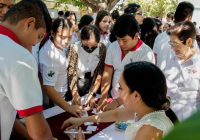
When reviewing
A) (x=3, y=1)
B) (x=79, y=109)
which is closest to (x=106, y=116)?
(x=79, y=109)

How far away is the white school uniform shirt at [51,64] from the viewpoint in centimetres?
193

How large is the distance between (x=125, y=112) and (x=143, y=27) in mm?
2196

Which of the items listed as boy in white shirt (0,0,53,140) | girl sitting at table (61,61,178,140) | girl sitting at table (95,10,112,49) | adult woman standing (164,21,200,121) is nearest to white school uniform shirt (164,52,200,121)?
adult woman standing (164,21,200,121)

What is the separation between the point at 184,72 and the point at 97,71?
3.40ft

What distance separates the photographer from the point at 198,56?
1803 mm

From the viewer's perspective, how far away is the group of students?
0.89 meters

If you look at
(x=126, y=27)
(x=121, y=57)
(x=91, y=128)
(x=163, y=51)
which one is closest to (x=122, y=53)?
(x=121, y=57)

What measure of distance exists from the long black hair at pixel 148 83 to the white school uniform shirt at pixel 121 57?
0.91 metres

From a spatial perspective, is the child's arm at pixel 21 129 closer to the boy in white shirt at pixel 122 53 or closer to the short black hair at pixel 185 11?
the boy in white shirt at pixel 122 53

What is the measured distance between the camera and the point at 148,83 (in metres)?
1.08

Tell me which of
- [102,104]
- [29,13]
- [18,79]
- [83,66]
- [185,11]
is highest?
[29,13]

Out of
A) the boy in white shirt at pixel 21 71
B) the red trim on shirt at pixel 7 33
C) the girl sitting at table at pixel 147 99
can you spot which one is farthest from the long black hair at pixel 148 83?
the red trim on shirt at pixel 7 33

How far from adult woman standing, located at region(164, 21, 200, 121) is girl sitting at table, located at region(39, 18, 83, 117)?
1.00 meters

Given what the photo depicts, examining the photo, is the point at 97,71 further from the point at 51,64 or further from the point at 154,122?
the point at 154,122
